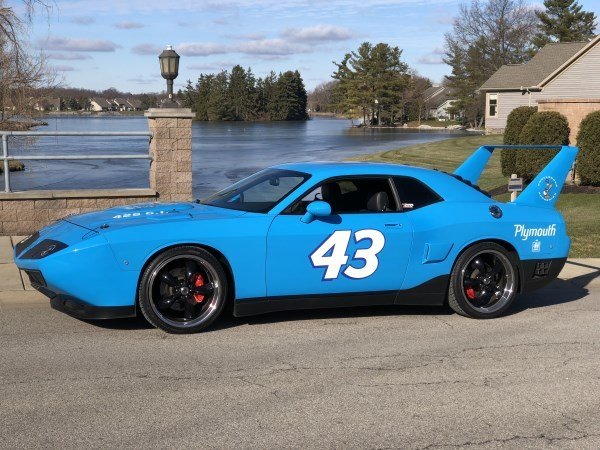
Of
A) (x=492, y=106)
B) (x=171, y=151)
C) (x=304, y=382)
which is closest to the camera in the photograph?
(x=304, y=382)


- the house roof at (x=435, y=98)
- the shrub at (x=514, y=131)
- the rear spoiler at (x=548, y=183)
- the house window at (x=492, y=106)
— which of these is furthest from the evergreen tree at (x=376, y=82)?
the rear spoiler at (x=548, y=183)

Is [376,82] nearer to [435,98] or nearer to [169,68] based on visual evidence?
[435,98]

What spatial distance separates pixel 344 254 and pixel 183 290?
1.40 metres

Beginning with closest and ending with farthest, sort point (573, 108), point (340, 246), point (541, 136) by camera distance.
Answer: point (340, 246) < point (541, 136) < point (573, 108)

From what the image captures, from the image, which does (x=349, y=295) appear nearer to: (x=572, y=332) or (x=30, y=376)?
(x=572, y=332)

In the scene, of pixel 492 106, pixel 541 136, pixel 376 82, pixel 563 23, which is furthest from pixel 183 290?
pixel 376 82

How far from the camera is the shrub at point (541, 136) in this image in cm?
1802

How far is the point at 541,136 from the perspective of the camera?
59.4ft

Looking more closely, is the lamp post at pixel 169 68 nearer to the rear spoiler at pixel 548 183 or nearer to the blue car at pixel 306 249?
the blue car at pixel 306 249

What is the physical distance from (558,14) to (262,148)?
49994 millimetres

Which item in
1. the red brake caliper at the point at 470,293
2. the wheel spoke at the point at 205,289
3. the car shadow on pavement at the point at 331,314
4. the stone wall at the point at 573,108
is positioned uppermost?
the stone wall at the point at 573,108

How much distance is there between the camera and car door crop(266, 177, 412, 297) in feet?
21.4

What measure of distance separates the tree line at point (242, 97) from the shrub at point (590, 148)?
113101 mm

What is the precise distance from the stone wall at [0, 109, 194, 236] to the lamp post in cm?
36
